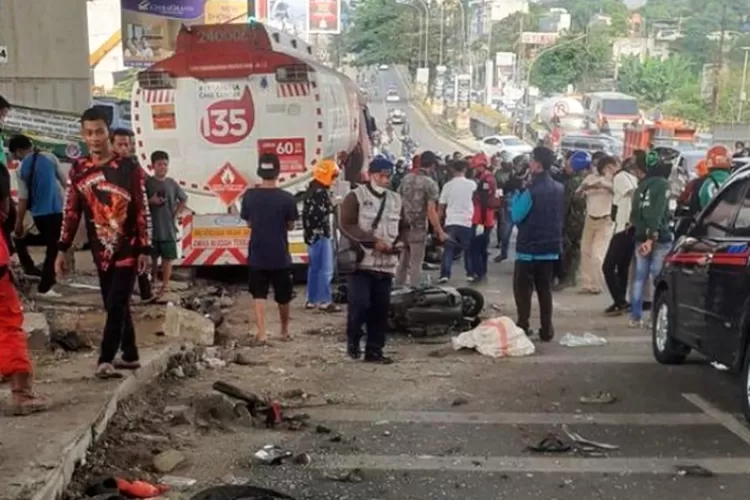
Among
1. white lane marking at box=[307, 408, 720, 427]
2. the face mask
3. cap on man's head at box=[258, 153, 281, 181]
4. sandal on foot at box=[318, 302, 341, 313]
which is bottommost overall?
sandal on foot at box=[318, 302, 341, 313]

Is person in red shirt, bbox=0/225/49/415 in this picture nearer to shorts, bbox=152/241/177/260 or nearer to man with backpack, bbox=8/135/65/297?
man with backpack, bbox=8/135/65/297

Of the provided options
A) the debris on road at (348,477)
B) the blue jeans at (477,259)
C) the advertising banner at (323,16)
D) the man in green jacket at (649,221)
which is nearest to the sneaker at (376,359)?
the debris on road at (348,477)

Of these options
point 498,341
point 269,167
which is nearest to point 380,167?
point 269,167

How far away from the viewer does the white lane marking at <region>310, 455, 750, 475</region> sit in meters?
6.01

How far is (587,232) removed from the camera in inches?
514

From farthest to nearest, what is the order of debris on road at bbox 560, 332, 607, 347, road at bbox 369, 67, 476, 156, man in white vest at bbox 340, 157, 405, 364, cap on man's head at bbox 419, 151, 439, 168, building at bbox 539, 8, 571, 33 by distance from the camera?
building at bbox 539, 8, 571, 33 < road at bbox 369, 67, 476, 156 < cap on man's head at bbox 419, 151, 439, 168 < debris on road at bbox 560, 332, 607, 347 < man in white vest at bbox 340, 157, 405, 364

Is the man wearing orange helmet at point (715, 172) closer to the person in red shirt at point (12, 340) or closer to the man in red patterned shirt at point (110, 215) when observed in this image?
the man in red patterned shirt at point (110, 215)

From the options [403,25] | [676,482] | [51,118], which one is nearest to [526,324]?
[676,482]

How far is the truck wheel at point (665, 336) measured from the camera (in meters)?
8.62

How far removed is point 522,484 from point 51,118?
39.3 ft

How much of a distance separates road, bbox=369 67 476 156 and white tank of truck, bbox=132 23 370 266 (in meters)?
39.3

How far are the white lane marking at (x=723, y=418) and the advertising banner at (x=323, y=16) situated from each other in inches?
2231

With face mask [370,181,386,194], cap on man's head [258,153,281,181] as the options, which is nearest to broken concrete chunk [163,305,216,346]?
cap on man's head [258,153,281,181]

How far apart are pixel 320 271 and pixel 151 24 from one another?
15.0 metres
